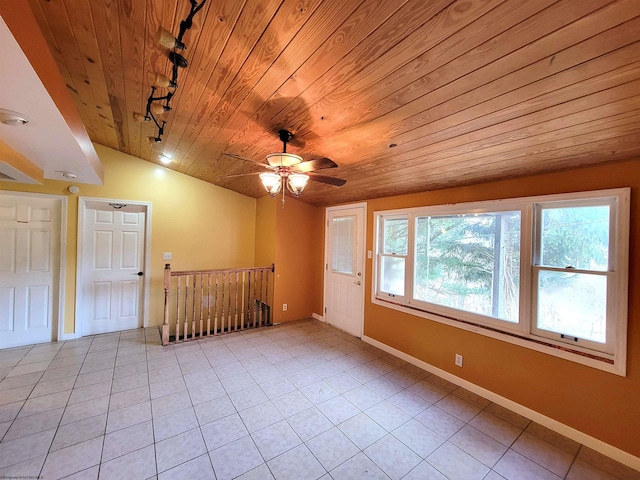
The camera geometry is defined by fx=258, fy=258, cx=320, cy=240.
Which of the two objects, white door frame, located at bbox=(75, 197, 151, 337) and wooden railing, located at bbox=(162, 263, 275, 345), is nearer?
white door frame, located at bbox=(75, 197, 151, 337)

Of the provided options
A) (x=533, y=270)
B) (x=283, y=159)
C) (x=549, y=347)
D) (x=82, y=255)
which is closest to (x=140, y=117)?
(x=283, y=159)

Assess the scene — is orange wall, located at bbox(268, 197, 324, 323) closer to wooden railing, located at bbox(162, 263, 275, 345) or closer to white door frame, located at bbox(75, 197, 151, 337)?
wooden railing, located at bbox(162, 263, 275, 345)

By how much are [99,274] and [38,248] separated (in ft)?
2.49

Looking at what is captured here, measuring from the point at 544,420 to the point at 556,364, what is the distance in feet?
1.68

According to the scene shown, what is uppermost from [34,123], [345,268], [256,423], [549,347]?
[34,123]

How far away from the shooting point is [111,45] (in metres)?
1.65

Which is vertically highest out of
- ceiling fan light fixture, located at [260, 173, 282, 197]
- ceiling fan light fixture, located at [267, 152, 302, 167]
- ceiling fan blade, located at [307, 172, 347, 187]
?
ceiling fan light fixture, located at [267, 152, 302, 167]

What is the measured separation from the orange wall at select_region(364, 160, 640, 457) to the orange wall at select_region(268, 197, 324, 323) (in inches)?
84.8

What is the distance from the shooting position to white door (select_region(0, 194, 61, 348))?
3.36 metres

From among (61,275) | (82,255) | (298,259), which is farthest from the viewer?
(298,259)

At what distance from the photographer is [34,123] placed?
5.32 feet

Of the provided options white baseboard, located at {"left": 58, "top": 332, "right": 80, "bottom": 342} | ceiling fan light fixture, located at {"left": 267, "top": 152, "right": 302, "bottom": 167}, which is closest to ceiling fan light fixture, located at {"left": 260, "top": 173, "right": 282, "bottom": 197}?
ceiling fan light fixture, located at {"left": 267, "top": 152, "right": 302, "bottom": 167}

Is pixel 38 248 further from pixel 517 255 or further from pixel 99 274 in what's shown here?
pixel 517 255

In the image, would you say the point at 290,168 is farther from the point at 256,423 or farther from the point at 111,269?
the point at 111,269
